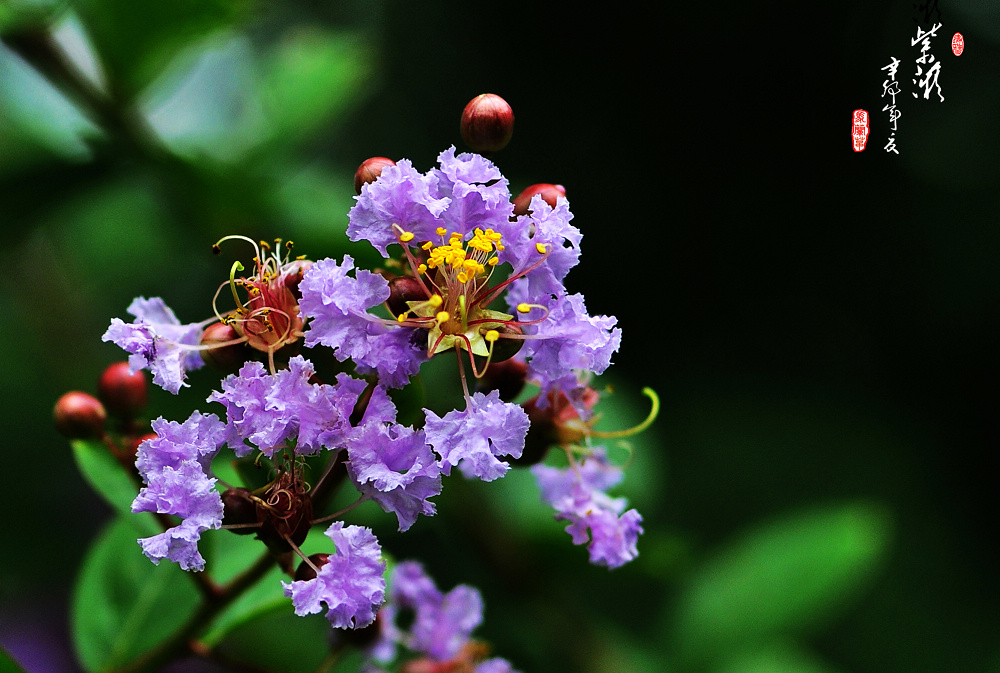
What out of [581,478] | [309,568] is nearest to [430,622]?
[581,478]

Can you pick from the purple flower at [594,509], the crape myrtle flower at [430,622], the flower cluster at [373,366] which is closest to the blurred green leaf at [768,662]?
the crape myrtle flower at [430,622]

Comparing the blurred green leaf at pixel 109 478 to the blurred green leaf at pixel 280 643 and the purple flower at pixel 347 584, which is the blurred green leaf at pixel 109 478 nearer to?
the purple flower at pixel 347 584

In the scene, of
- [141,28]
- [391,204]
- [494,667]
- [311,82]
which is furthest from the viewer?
[311,82]

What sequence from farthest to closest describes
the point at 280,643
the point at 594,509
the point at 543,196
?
the point at 280,643
the point at 594,509
the point at 543,196

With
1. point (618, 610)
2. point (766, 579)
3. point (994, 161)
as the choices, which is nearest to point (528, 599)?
point (766, 579)

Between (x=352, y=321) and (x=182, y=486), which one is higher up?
(x=352, y=321)

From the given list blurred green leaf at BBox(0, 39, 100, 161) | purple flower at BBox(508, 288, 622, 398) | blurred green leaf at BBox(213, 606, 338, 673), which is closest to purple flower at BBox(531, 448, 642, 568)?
purple flower at BBox(508, 288, 622, 398)

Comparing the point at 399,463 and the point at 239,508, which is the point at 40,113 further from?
the point at 399,463

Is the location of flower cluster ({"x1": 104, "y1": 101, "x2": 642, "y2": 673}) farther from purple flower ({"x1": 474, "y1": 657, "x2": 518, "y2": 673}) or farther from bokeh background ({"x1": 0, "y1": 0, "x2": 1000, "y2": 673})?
bokeh background ({"x1": 0, "y1": 0, "x2": 1000, "y2": 673})
